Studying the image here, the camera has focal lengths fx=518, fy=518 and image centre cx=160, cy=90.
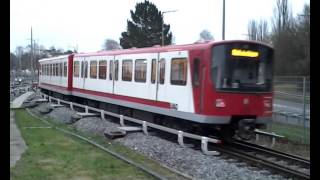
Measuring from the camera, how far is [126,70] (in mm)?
20953

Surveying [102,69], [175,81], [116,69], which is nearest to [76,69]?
[102,69]

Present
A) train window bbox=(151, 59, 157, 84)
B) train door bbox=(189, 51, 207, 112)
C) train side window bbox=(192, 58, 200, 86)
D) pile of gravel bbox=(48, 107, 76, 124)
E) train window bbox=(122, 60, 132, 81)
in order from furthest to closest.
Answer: pile of gravel bbox=(48, 107, 76, 124) < train window bbox=(122, 60, 132, 81) < train window bbox=(151, 59, 157, 84) < train side window bbox=(192, 58, 200, 86) < train door bbox=(189, 51, 207, 112)

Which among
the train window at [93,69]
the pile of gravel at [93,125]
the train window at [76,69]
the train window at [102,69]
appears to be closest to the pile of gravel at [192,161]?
the pile of gravel at [93,125]

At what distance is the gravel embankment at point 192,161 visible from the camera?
10.4 m

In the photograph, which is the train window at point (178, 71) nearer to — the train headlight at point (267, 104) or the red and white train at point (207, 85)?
the red and white train at point (207, 85)

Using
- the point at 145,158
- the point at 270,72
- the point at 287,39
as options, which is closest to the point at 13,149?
the point at 145,158

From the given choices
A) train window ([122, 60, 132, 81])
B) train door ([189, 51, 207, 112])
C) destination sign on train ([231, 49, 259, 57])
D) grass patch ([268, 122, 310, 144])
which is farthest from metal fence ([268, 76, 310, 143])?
train window ([122, 60, 132, 81])

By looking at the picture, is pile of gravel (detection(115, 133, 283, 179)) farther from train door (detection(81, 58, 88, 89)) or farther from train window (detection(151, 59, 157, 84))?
train door (detection(81, 58, 88, 89))

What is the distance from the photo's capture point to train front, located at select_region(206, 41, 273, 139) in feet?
46.7

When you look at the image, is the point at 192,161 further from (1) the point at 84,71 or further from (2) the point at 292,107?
(1) the point at 84,71

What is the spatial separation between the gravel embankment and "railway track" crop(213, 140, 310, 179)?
0.34 m

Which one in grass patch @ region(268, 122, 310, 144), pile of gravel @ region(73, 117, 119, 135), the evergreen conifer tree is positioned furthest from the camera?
the evergreen conifer tree

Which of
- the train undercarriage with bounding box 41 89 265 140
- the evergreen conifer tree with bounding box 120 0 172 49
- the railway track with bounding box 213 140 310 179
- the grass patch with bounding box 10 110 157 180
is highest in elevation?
the evergreen conifer tree with bounding box 120 0 172 49

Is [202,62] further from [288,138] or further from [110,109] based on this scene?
[110,109]
